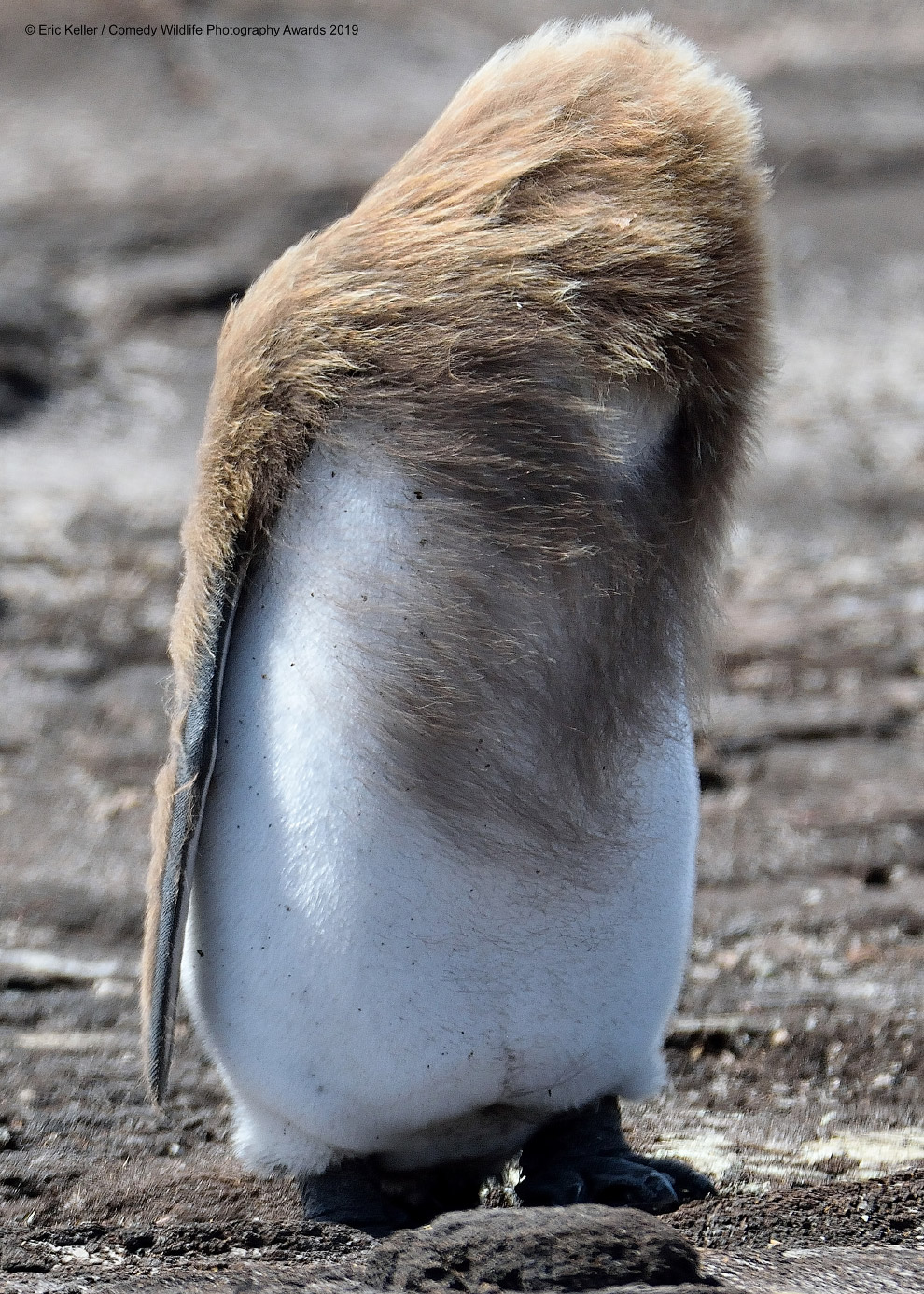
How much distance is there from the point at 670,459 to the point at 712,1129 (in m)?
0.80

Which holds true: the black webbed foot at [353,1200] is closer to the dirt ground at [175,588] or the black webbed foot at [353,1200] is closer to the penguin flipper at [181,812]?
the dirt ground at [175,588]

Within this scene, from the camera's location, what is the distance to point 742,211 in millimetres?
1188

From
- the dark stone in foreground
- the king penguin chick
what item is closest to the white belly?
the king penguin chick

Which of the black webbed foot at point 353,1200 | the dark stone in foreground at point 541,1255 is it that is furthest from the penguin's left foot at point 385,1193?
the dark stone in foreground at point 541,1255

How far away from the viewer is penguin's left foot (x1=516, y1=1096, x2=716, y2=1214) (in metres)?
1.28

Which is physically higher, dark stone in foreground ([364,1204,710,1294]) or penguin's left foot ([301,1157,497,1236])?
dark stone in foreground ([364,1204,710,1294])

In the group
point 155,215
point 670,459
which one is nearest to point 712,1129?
point 670,459

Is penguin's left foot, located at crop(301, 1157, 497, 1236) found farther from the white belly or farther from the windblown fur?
the windblown fur

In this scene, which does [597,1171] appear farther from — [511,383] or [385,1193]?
[511,383]

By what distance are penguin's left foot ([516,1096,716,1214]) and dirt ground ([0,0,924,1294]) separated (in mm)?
39

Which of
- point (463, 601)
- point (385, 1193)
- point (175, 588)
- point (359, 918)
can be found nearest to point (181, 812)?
point (359, 918)

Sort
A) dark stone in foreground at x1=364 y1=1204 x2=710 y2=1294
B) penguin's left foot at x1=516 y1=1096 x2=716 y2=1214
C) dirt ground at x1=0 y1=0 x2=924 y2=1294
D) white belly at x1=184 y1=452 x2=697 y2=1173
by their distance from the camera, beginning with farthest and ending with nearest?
dirt ground at x1=0 y1=0 x2=924 y2=1294 → penguin's left foot at x1=516 y1=1096 x2=716 y2=1214 → white belly at x1=184 y1=452 x2=697 y2=1173 → dark stone in foreground at x1=364 y1=1204 x2=710 y2=1294

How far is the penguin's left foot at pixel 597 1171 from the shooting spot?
1277 mm

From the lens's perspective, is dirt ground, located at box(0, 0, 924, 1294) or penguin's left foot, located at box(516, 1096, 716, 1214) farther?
dirt ground, located at box(0, 0, 924, 1294)
